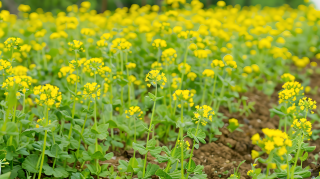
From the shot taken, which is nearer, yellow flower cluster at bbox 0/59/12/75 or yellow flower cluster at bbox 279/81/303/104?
yellow flower cluster at bbox 0/59/12/75

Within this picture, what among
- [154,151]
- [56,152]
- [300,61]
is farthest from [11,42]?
[300,61]

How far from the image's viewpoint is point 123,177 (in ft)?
8.36

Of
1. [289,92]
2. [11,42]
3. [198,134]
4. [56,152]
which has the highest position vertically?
[11,42]

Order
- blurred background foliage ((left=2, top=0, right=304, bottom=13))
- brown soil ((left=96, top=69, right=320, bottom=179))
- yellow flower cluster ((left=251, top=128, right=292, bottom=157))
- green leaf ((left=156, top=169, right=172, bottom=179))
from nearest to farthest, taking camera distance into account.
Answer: yellow flower cluster ((left=251, top=128, right=292, bottom=157)), green leaf ((left=156, top=169, right=172, bottom=179)), brown soil ((left=96, top=69, right=320, bottom=179)), blurred background foliage ((left=2, top=0, right=304, bottom=13))

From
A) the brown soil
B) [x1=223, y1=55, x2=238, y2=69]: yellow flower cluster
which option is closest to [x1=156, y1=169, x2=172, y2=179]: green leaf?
the brown soil

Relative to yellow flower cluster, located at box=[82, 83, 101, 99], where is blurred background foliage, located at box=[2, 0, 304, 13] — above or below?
above

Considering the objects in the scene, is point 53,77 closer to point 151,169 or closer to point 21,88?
point 21,88

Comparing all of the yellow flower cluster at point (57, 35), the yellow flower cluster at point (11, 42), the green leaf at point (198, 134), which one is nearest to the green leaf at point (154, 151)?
the green leaf at point (198, 134)

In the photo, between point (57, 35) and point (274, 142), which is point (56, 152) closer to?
point (274, 142)

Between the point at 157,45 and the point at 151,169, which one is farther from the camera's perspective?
the point at 157,45

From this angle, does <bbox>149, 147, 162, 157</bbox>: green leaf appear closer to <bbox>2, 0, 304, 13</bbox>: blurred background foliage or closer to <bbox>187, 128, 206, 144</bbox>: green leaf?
<bbox>187, 128, 206, 144</bbox>: green leaf

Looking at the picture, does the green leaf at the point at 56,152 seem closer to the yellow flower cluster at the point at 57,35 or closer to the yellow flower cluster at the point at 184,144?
the yellow flower cluster at the point at 184,144

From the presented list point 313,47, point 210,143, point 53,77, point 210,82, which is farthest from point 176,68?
point 313,47

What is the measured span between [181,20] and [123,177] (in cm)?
457
